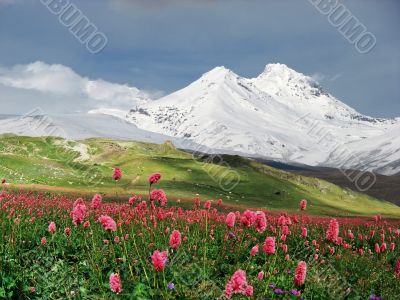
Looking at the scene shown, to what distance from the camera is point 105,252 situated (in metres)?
11.2

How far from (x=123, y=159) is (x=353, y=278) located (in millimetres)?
78677

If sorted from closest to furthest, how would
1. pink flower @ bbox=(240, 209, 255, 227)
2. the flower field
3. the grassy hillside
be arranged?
the flower field, pink flower @ bbox=(240, 209, 255, 227), the grassy hillside

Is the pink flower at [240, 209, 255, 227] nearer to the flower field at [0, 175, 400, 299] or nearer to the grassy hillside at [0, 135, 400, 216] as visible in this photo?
the flower field at [0, 175, 400, 299]

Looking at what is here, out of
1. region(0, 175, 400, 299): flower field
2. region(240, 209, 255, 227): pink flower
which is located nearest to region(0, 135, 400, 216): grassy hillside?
region(0, 175, 400, 299): flower field

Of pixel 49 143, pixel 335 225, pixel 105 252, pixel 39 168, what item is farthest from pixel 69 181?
pixel 335 225

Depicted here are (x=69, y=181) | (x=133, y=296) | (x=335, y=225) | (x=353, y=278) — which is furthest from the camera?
(x=69, y=181)

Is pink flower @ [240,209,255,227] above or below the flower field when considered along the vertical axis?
above

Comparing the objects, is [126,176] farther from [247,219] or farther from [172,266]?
[247,219]

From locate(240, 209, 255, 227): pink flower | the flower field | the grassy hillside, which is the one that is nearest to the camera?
the flower field

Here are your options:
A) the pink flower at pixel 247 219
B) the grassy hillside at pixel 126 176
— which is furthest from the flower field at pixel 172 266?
the grassy hillside at pixel 126 176

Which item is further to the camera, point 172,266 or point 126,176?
point 126,176

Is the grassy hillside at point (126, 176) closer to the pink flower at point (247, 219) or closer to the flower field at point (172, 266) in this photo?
the flower field at point (172, 266)

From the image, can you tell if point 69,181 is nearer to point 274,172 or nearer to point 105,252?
point 105,252

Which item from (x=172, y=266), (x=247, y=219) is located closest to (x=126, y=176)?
(x=172, y=266)
